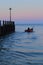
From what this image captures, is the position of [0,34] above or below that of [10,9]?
below

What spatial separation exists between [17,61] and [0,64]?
1853 millimetres

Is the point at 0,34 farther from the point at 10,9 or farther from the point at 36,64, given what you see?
the point at 36,64

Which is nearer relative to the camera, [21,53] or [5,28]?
[21,53]

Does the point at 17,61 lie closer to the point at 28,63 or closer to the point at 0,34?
the point at 28,63

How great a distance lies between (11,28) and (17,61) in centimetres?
4350

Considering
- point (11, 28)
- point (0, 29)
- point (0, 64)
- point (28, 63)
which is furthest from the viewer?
point (11, 28)

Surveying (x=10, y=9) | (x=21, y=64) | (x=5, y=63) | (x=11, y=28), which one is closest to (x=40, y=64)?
(x=21, y=64)

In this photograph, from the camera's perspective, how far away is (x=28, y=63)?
626 inches

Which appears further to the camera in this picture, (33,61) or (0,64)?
(33,61)

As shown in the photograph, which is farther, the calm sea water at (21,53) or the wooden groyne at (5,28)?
the wooden groyne at (5,28)

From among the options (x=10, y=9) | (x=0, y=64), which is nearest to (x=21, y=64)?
(x=0, y=64)

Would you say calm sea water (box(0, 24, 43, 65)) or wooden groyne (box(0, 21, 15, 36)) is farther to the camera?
wooden groyne (box(0, 21, 15, 36))

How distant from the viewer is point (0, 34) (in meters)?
43.5

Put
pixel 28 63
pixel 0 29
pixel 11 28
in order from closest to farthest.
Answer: pixel 28 63
pixel 0 29
pixel 11 28
